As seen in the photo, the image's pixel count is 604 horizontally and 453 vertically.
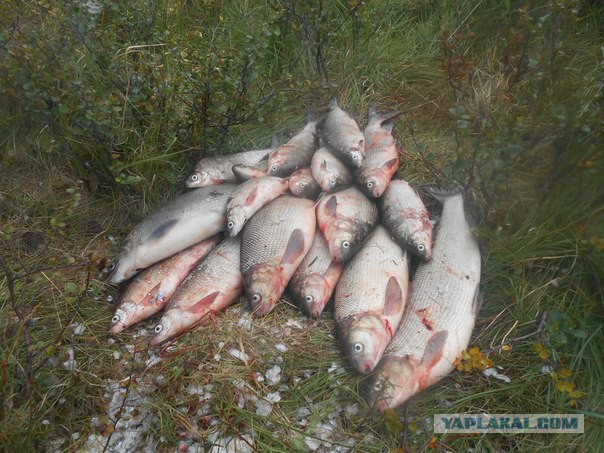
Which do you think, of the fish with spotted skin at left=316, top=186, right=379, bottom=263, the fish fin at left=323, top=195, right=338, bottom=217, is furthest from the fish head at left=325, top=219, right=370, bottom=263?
the fish fin at left=323, top=195, right=338, bottom=217

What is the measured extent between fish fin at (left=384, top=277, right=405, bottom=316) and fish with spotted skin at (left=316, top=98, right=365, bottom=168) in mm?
1040

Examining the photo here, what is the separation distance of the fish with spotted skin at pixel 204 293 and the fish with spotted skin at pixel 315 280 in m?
0.38

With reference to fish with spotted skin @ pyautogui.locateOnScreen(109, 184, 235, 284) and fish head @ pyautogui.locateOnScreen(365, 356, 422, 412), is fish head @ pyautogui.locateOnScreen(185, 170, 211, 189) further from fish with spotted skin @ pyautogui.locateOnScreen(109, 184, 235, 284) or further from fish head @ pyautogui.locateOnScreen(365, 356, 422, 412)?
fish head @ pyautogui.locateOnScreen(365, 356, 422, 412)

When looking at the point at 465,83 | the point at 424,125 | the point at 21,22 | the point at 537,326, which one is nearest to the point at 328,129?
the point at 424,125

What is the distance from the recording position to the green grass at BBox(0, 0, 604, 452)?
2.82 m

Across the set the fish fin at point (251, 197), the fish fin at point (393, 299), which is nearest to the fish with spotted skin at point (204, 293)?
the fish fin at point (251, 197)

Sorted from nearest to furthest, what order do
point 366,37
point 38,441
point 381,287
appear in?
point 38,441 → point 381,287 → point 366,37

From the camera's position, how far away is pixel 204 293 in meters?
3.39

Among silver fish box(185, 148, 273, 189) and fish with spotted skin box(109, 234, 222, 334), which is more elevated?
silver fish box(185, 148, 273, 189)

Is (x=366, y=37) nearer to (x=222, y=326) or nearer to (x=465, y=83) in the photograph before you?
(x=465, y=83)

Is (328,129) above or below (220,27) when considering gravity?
below

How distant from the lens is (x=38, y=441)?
268cm

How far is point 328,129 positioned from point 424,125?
3.35ft

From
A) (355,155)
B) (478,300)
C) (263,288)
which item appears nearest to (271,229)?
(263,288)
